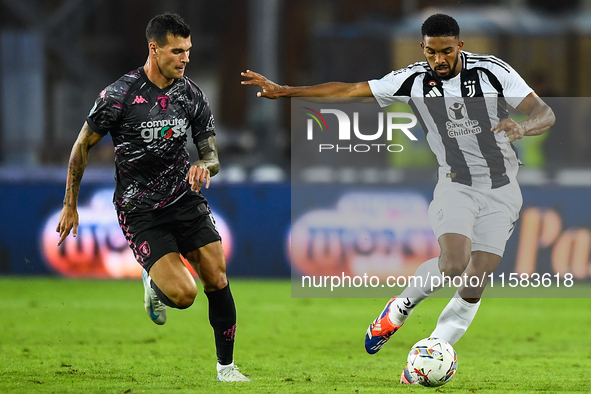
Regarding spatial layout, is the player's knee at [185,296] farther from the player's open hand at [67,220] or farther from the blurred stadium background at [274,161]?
the blurred stadium background at [274,161]

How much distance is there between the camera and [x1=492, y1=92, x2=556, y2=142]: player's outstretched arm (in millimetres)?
5371

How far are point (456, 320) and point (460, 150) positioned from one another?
3.59ft

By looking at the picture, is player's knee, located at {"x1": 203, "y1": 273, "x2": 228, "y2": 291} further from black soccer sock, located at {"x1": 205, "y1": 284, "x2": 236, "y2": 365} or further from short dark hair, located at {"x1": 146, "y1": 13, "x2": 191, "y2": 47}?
short dark hair, located at {"x1": 146, "y1": 13, "x2": 191, "y2": 47}

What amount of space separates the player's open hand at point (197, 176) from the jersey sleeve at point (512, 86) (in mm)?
Result: 1975

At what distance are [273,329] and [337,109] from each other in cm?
224

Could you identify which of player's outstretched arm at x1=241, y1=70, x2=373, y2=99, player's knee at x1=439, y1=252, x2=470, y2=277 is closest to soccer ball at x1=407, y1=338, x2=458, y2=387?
player's knee at x1=439, y1=252, x2=470, y2=277

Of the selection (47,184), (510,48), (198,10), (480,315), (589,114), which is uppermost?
(198,10)

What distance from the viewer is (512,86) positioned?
19.0 ft

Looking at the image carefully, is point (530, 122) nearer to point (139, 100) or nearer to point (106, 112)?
point (139, 100)

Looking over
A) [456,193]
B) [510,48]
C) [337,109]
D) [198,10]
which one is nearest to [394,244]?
[337,109]

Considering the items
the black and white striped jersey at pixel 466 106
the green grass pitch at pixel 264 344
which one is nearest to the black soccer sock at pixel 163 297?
the green grass pitch at pixel 264 344

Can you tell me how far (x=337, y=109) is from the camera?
7047 mm

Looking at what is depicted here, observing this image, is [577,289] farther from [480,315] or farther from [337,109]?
[337,109]

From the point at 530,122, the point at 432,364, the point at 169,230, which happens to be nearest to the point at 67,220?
the point at 169,230
